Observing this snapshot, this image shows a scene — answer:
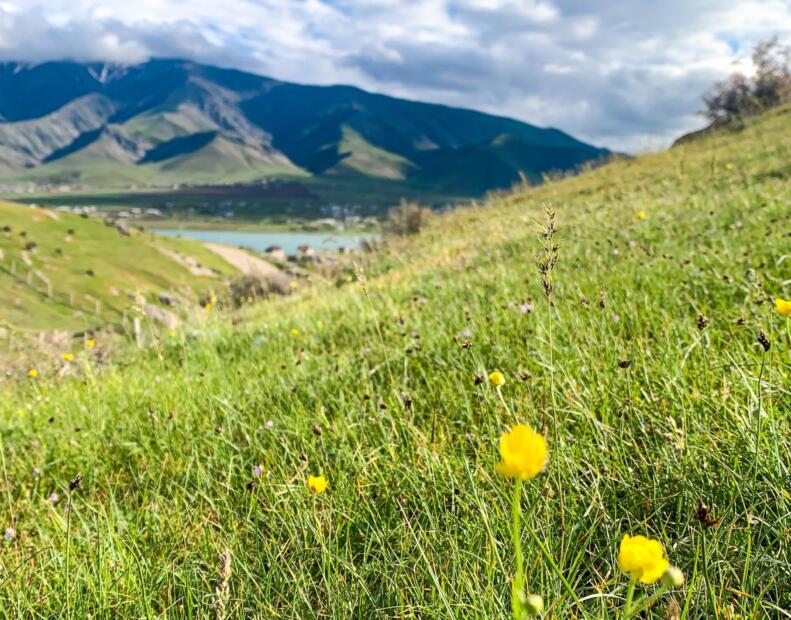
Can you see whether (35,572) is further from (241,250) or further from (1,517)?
(241,250)

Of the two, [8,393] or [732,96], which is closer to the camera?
[8,393]

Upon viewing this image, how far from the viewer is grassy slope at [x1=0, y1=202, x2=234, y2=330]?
224ft

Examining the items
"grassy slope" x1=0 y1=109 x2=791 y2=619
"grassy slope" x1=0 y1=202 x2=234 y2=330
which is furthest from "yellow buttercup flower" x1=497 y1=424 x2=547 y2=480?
"grassy slope" x1=0 y1=202 x2=234 y2=330

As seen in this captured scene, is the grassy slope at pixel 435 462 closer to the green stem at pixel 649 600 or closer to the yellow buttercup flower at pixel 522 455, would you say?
the green stem at pixel 649 600

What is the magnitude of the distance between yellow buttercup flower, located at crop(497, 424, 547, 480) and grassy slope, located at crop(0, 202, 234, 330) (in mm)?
64875

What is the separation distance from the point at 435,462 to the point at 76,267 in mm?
95246

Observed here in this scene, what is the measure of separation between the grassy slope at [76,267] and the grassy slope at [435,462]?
61.8 metres

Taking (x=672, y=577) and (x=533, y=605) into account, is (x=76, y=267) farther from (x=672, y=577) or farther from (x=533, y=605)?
(x=672, y=577)

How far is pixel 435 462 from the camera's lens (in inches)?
85.9

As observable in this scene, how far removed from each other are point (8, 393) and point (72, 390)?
921 mm

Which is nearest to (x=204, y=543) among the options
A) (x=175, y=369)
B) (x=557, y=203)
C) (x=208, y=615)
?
(x=208, y=615)

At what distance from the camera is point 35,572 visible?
2094 mm

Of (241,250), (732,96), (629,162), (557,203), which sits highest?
(732,96)

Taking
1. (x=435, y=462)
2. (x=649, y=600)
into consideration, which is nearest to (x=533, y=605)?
(x=649, y=600)
